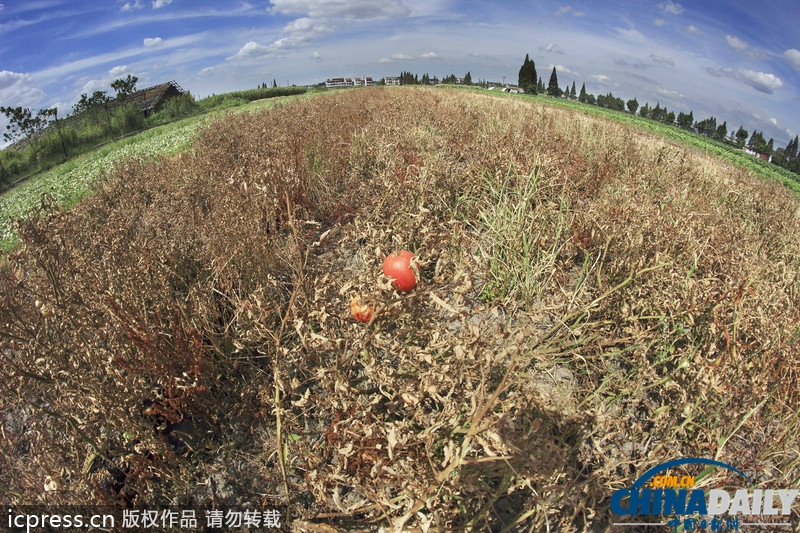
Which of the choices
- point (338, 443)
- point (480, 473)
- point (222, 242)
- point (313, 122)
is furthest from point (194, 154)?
point (480, 473)

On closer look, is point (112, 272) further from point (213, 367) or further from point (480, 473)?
point (480, 473)

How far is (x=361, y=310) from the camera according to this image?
162cm

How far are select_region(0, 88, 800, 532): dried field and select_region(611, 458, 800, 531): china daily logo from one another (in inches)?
2.7

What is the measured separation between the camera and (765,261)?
9.41 feet

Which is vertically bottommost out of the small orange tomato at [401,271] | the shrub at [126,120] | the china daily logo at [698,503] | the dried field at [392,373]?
the china daily logo at [698,503]

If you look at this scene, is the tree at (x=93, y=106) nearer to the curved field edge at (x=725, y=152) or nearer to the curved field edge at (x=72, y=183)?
the curved field edge at (x=72, y=183)

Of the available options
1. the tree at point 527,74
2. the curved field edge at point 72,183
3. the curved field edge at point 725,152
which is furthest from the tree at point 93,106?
the tree at point 527,74

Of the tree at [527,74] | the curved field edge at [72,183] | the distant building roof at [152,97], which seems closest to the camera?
the curved field edge at [72,183]

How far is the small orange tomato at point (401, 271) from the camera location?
1.85 metres

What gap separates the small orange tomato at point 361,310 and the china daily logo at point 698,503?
1.50 meters

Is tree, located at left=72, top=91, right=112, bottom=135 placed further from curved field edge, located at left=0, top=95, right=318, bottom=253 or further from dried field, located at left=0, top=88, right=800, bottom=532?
dried field, located at left=0, top=88, right=800, bottom=532

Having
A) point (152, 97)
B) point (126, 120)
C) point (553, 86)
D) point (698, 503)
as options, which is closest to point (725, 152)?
point (698, 503)

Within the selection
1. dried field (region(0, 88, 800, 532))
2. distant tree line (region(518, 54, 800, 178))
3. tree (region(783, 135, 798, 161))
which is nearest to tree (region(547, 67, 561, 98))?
distant tree line (region(518, 54, 800, 178))

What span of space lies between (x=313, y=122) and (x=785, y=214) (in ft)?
23.2
